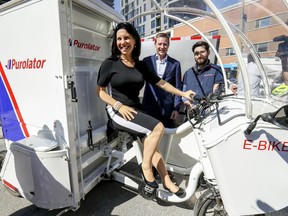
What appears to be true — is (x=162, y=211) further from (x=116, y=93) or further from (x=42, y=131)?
(x=42, y=131)

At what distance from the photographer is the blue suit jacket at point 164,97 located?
112 inches

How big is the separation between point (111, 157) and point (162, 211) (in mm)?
861

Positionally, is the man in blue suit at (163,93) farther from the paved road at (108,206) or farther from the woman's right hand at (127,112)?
the paved road at (108,206)

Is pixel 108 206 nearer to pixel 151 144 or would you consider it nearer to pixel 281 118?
pixel 151 144

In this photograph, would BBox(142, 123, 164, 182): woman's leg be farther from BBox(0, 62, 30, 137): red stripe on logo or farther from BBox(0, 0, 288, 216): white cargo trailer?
BBox(0, 62, 30, 137): red stripe on logo

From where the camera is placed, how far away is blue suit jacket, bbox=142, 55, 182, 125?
286 centimetres

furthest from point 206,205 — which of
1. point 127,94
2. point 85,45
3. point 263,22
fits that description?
point 85,45

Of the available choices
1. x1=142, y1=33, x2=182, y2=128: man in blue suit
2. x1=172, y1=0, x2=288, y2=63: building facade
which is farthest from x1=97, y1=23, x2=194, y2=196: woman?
x1=172, y1=0, x2=288, y2=63: building facade

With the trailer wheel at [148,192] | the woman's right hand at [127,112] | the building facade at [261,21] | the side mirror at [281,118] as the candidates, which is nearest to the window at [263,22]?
the building facade at [261,21]

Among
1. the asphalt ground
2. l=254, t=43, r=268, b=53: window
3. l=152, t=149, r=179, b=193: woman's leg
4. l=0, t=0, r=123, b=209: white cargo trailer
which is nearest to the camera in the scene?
l=254, t=43, r=268, b=53: window

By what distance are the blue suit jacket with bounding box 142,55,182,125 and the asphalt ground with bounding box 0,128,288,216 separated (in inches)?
43.1

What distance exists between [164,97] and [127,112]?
39.6 inches

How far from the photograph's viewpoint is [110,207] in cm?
239

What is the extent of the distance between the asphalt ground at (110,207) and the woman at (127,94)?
39 centimetres
